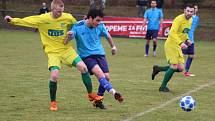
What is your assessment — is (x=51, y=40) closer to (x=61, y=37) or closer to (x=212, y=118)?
(x=61, y=37)

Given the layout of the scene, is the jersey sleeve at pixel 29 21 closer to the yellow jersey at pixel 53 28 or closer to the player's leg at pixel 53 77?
the yellow jersey at pixel 53 28

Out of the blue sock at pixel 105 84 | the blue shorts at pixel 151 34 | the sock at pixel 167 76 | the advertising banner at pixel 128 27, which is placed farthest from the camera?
the advertising banner at pixel 128 27

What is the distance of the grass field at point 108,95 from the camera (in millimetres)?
8641

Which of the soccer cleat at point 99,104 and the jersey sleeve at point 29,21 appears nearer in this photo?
the jersey sleeve at point 29,21

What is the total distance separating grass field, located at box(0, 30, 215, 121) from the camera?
864 cm

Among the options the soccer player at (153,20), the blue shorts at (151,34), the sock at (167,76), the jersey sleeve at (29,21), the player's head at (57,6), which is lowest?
the blue shorts at (151,34)

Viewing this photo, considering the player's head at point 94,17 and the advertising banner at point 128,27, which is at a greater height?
the player's head at point 94,17

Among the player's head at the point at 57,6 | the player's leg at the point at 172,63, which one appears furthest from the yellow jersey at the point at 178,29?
the player's head at the point at 57,6

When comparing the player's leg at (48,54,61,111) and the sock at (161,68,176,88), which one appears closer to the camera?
the player's leg at (48,54,61,111)

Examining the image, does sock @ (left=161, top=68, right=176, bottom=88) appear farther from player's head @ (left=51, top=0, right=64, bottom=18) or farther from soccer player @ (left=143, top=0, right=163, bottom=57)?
soccer player @ (left=143, top=0, right=163, bottom=57)

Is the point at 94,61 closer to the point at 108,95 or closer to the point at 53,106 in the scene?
the point at 53,106

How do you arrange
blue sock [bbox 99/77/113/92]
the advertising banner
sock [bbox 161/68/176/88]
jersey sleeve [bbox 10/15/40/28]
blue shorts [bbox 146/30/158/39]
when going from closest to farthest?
1. blue sock [bbox 99/77/113/92]
2. jersey sleeve [bbox 10/15/40/28]
3. sock [bbox 161/68/176/88]
4. blue shorts [bbox 146/30/158/39]
5. the advertising banner

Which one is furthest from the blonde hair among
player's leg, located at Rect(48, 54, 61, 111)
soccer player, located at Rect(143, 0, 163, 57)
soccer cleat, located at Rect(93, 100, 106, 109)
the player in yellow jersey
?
soccer player, located at Rect(143, 0, 163, 57)

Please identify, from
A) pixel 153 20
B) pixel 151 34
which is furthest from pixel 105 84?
pixel 153 20
